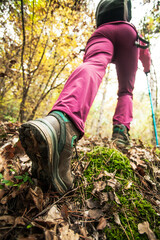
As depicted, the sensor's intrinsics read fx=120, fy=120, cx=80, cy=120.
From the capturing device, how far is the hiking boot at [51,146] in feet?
2.09

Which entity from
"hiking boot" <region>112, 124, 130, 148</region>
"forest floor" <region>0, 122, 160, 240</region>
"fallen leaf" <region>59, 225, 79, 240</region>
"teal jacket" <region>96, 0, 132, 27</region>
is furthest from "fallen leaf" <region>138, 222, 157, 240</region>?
"teal jacket" <region>96, 0, 132, 27</region>

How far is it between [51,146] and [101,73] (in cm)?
80

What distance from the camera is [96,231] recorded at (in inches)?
26.4

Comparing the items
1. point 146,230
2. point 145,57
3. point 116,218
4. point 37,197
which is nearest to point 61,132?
point 37,197

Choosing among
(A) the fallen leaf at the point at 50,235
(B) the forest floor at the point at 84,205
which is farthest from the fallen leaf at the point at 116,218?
(A) the fallen leaf at the point at 50,235

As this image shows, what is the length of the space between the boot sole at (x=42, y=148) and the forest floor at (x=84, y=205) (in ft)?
0.26

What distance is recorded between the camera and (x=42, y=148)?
63cm

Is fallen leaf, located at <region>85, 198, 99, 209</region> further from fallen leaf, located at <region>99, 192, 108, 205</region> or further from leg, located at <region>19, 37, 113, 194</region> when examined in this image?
leg, located at <region>19, 37, 113, 194</region>

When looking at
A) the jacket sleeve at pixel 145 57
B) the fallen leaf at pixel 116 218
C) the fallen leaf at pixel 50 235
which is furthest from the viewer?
the jacket sleeve at pixel 145 57

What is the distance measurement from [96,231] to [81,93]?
850 millimetres

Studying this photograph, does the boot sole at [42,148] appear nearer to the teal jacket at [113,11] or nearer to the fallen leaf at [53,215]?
the fallen leaf at [53,215]

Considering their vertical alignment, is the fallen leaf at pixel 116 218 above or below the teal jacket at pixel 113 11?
below

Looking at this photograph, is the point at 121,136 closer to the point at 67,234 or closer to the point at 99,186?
the point at 99,186

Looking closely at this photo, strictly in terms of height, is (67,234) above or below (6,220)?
below
